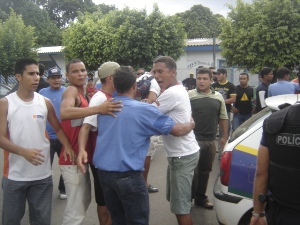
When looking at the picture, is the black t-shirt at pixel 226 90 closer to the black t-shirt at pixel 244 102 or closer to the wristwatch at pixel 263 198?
the black t-shirt at pixel 244 102

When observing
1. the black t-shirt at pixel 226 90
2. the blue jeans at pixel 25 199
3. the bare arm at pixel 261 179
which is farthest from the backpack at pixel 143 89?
the black t-shirt at pixel 226 90

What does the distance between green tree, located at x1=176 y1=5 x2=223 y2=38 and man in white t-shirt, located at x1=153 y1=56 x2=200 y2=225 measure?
39958 mm

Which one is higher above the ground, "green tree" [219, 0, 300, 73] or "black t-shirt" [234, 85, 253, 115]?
"green tree" [219, 0, 300, 73]

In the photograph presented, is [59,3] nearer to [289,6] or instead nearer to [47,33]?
[47,33]

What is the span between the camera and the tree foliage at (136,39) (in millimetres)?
19156

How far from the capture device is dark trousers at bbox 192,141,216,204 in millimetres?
4902

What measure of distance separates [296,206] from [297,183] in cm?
13

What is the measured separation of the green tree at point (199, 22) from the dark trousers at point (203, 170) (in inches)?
1530

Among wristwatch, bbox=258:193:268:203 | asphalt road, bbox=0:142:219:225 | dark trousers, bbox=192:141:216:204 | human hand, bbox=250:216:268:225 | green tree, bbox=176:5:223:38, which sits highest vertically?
green tree, bbox=176:5:223:38

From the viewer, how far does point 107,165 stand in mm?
2850

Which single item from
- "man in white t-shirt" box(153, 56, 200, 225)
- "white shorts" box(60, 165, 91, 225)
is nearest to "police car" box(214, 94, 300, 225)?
"man in white t-shirt" box(153, 56, 200, 225)

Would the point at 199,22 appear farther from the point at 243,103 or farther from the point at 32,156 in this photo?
the point at 32,156

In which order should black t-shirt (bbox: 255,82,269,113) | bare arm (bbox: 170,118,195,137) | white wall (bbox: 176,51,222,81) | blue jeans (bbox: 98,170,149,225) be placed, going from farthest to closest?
1. white wall (bbox: 176,51,222,81)
2. black t-shirt (bbox: 255,82,269,113)
3. bare arm (bbox: 170,118,195,137)
4. blue jeans (bbox: 98,170,149,225)

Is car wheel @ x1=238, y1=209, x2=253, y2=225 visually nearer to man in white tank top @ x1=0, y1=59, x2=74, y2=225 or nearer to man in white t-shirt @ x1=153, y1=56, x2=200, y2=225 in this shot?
man in white t-shirt @ x1=153, y1=56, x2=200, y2=225
